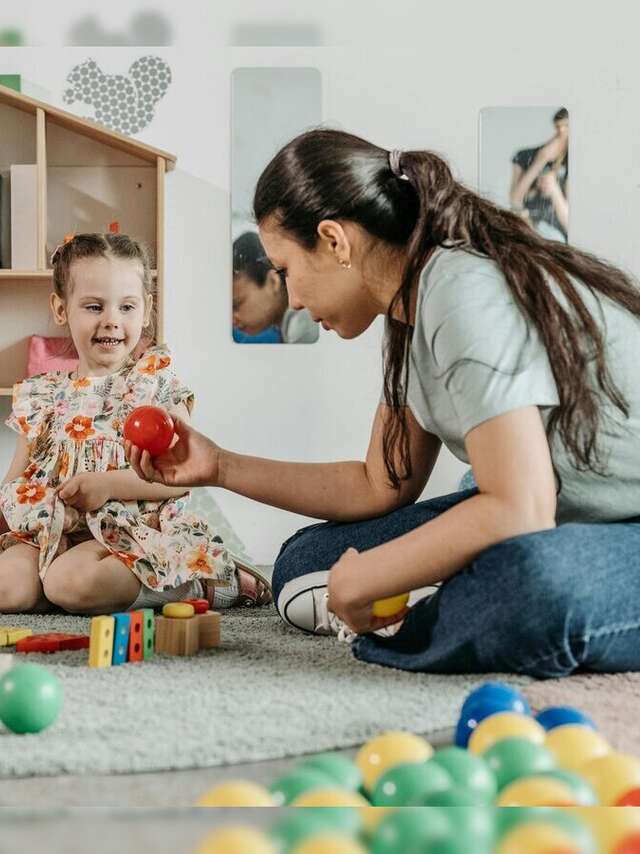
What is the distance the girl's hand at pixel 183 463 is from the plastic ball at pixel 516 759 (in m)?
0.72

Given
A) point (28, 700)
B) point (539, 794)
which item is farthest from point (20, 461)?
point (539, 794)

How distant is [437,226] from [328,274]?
0.44 feet

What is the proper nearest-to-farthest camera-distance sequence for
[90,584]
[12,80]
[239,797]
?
[239,797]
[90,584]
[12,80]

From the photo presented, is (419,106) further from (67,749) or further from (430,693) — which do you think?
(67,749)

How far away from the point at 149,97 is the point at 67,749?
6.66ft

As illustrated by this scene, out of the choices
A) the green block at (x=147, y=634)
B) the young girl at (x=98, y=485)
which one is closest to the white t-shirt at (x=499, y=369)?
the green block at (x=147, y=634)

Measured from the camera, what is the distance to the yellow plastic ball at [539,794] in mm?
605

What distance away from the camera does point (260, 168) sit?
255 centimetres

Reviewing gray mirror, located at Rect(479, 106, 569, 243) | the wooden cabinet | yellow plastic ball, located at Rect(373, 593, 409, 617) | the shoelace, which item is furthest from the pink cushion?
yellow plastic ball, located at Rect(373, 593, 409, 617)

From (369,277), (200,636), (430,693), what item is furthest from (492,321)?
(200,636)

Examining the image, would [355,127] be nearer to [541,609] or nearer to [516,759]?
[541,609]

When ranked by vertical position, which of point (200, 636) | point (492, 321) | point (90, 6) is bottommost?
point (200, 636)

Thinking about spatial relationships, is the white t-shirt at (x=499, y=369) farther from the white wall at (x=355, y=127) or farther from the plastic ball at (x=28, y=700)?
the white wall at (x=355, y=127)

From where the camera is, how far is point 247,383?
2.58 meters
